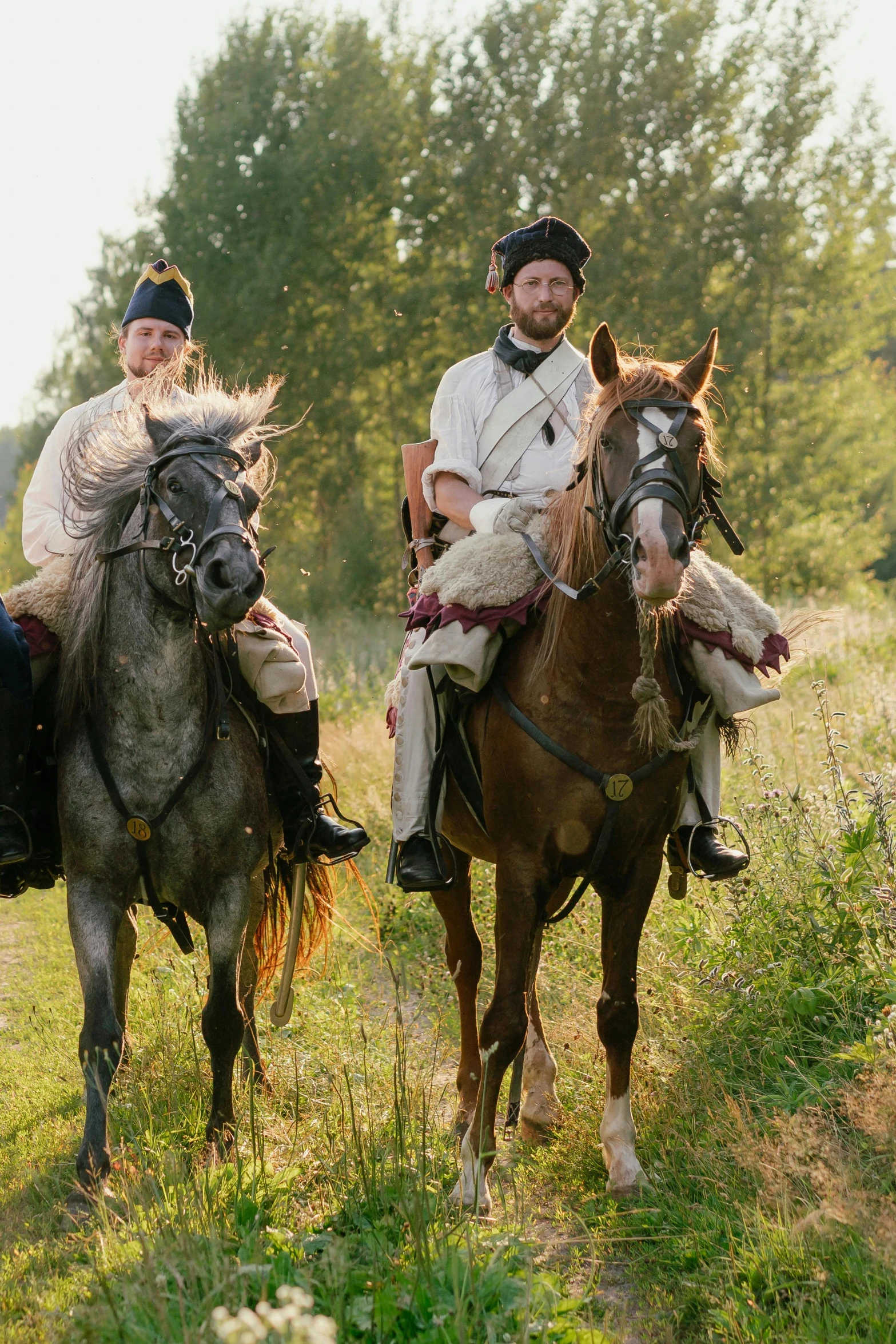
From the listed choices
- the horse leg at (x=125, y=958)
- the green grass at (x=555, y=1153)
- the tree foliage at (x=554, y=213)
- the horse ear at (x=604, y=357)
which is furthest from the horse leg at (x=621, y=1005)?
the tree foliage at (x=554, y=213)

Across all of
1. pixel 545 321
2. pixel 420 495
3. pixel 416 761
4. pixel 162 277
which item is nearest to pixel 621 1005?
pixel 416 761

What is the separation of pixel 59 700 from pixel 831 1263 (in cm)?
327

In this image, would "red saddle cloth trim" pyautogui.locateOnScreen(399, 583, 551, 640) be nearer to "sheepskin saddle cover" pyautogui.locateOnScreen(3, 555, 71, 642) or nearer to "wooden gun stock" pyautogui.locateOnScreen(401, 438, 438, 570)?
"wooden gun stock" pyautogui.locateOnScreen(401, 438, 438, 570)

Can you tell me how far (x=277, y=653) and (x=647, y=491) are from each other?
188 cm

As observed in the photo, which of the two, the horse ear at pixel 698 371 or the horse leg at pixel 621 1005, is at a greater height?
the horse ear at pixel 698 371

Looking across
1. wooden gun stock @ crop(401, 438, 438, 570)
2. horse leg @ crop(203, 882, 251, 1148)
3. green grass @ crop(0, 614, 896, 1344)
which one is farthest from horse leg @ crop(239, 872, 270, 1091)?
wooden gun stock @ crop(401, 438, 438, 570)

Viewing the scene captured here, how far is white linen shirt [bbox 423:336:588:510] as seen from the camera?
509 centimetres

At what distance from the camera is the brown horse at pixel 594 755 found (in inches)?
152

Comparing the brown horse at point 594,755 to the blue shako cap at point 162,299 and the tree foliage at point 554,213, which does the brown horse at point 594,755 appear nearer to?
the blue shako cap at point 162,299

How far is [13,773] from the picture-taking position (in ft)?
14.6

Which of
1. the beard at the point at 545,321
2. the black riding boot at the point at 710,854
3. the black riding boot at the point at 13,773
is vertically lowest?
the black riding boot at the point at 710,854

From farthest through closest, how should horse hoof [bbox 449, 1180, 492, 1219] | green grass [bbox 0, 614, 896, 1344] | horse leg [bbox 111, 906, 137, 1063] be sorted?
horse leg [bbox 111, 906, 137, 1063], horse hoof [bbox 449, 1180, 492, 1219], green grass [bbox 0, 614, 896, 1344]

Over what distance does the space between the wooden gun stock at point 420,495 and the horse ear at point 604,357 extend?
5.26ft

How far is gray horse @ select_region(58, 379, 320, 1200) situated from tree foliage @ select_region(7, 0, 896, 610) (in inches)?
699
